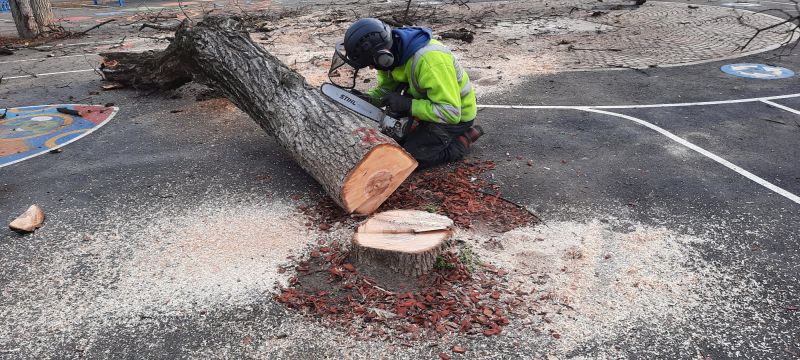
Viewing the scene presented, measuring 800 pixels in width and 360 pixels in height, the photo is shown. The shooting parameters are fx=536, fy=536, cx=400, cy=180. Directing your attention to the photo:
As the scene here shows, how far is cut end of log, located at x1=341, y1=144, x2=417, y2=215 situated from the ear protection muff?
73cm

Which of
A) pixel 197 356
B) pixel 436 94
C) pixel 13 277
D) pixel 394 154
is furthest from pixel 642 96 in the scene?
pixel 13 277

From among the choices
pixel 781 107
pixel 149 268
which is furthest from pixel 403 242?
pixel 781 107

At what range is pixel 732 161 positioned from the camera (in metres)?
5.77

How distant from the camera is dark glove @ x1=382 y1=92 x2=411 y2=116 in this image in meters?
4.98

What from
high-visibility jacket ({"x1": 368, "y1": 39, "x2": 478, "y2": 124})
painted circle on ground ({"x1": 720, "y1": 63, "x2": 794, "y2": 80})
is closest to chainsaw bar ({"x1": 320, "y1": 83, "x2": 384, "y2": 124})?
high-visibility jacket ({"x1": 368, "y1": 39, "x2": 478, "y2": 124})

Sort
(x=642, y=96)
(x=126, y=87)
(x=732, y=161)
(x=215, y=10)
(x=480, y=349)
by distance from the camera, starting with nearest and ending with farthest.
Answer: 1. (x=480, y=349)
2. (x=732, y=161)
3. (x=642, y=96)
4. (x=126, y=87)
5. (x=215, y=10)

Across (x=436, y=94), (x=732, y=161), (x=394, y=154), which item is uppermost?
(x=436, y=94)

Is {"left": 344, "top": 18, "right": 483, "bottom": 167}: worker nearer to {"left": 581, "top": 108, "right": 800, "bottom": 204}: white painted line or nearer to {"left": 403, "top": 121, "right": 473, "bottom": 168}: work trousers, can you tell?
{"left": 403, "top": 121, "right": 473, "bottom": 168}: work trousers

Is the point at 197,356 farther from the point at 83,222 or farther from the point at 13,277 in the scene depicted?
the point at 83,222

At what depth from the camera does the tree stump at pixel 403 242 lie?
377 cm

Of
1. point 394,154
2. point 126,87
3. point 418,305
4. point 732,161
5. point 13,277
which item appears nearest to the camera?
point 418,305

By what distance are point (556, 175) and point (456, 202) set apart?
1.32 m

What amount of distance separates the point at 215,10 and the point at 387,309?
57.5 ft

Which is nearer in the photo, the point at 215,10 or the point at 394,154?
the point at 394,154
